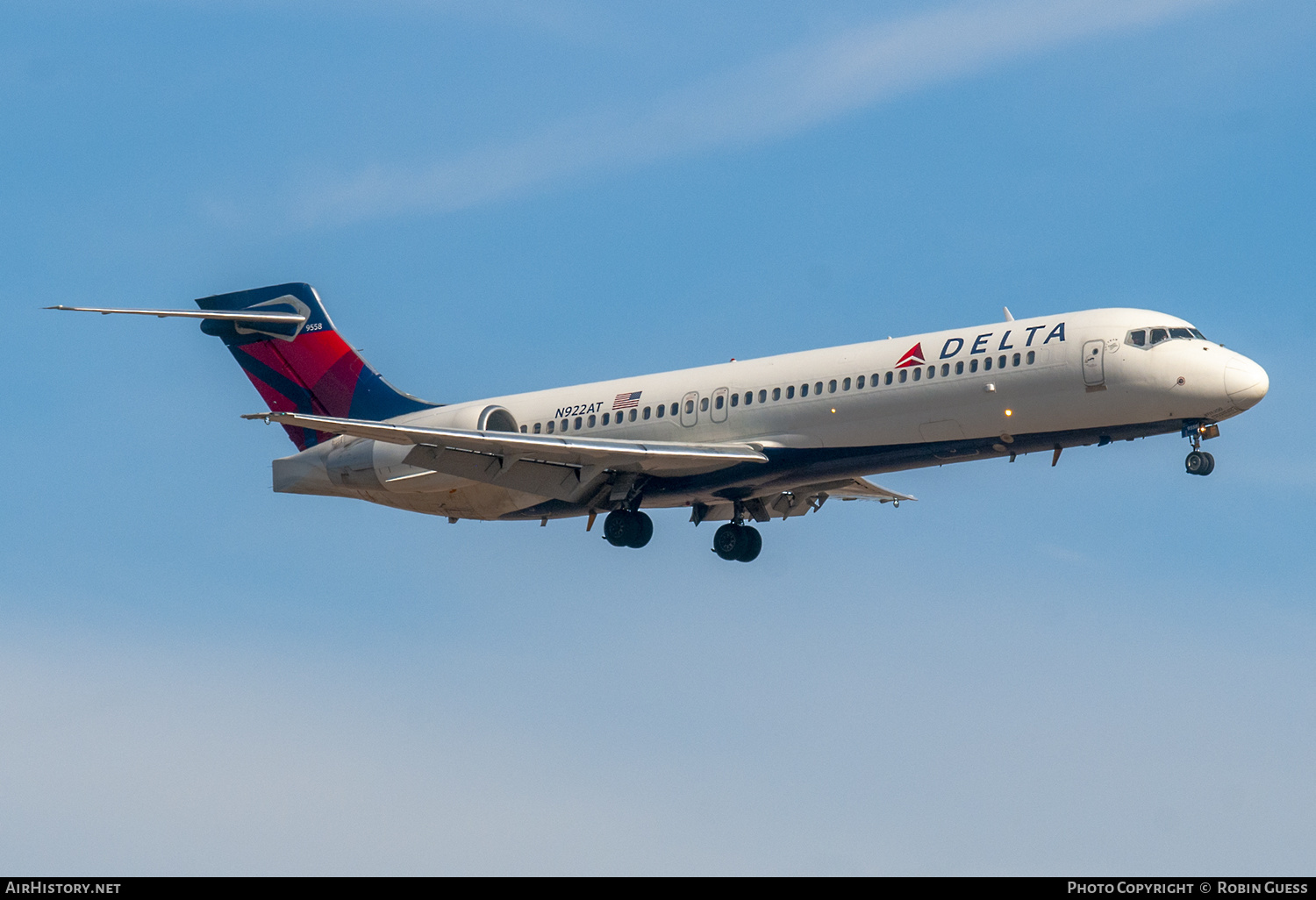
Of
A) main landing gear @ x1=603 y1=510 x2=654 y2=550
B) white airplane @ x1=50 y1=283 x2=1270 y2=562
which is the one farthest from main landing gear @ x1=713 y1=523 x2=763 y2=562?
main landing gear @ x1=603 y1=510 x2=654 y2=550

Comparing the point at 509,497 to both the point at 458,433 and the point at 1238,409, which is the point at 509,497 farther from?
the point at 1238,409

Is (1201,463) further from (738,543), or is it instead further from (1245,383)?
(738,543)

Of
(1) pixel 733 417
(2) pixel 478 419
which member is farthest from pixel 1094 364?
(2) pixel 478 419

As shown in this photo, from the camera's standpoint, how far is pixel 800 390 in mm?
33156

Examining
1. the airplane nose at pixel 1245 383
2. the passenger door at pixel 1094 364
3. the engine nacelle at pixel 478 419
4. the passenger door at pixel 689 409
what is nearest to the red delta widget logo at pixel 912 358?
the passenger door at pixel 1094 364

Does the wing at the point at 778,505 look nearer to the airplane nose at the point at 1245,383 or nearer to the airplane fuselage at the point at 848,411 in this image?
the airplane fuselage at the point at 848,411

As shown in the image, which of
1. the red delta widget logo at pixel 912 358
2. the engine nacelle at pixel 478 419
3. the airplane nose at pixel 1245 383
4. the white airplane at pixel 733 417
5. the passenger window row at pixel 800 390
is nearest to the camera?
the airplane nose at pixel 1245 383

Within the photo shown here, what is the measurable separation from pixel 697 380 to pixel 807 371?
2583 millimetres

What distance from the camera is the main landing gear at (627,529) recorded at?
34625mm

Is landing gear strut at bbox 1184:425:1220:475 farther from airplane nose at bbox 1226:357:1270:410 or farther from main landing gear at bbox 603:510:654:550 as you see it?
main landing gear at bbox 603:510:654:550

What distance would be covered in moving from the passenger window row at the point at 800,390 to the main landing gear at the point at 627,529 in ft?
6.40

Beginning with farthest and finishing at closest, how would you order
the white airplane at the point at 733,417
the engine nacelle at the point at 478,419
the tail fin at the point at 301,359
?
the tail fin at the point at 301,359 < the engine nacelle at the point at 478,419 < the white airplane at the point at 733,417

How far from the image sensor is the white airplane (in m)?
30.6
